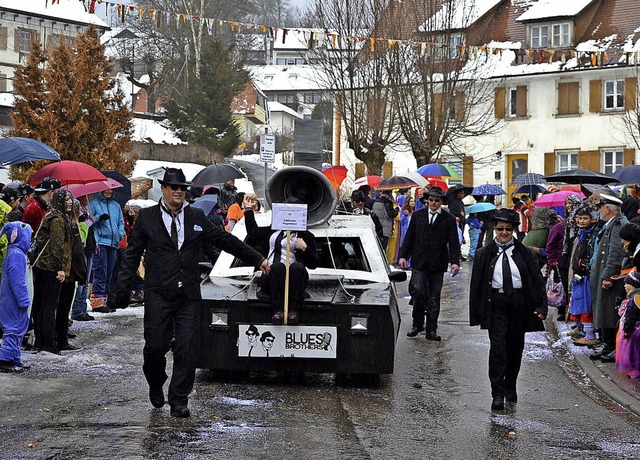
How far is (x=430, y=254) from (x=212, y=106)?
3909 centimetres

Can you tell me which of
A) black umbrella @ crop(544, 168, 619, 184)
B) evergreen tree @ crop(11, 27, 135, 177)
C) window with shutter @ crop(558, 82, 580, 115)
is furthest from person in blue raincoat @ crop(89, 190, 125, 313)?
window with shutter @ crop(558, 82, 580, 115)

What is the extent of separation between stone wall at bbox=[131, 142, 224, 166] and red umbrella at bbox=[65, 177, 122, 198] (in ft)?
106

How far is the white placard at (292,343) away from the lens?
987 cm

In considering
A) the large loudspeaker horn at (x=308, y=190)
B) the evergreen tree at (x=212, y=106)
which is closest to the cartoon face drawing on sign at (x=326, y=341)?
the large loudspeaker horn at (x=308, y=190)


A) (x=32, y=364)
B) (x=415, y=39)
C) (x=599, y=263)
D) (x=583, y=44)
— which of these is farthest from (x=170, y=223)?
(x=583, y=44)

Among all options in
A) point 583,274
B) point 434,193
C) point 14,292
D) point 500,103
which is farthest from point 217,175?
point 500,103

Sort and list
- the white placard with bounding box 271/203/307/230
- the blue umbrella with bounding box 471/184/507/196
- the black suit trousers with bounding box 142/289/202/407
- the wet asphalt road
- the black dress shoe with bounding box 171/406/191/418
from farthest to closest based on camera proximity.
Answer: the blue umbrella with bounding box 471/184/507/196, the white placard with bounding box 271/203/307/230, the black suit trousers with bounding box 142/289/202/407, the black dress shoe with bounding box 171/406/191/418, the wet asphalt road

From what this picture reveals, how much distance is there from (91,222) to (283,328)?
218 inches

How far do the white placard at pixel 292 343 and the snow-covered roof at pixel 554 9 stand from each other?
43.8m

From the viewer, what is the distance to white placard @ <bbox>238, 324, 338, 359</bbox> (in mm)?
9867

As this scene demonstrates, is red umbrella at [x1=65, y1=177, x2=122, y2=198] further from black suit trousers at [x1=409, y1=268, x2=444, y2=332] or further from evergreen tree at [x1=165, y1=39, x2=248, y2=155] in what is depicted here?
evergreen tree at [x1=165, y1=39, x2=248, y2=155]

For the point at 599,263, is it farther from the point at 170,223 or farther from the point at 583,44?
the point at 583,44

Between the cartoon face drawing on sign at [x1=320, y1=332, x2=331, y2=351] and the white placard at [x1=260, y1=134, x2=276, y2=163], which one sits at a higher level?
the white placard at [x1=260, y1=134, x2=276, y2=163]

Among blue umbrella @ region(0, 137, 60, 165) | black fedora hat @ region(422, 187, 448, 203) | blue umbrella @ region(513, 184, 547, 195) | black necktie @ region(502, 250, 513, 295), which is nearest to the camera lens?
black necktie @ region(502, 250, 513, 295)
